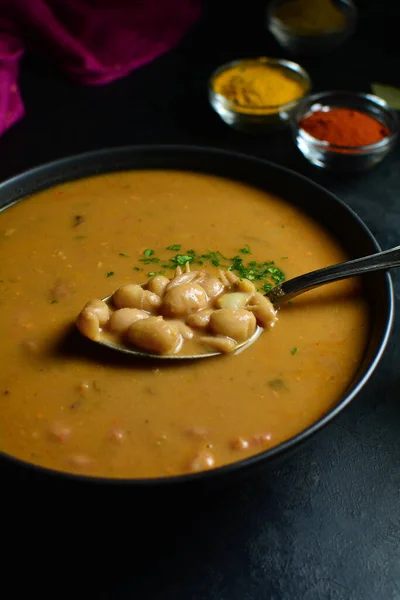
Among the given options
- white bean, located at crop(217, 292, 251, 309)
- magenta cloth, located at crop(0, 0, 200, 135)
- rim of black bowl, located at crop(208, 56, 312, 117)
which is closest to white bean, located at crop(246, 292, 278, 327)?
white bean, located at crop(217, 292, 251, 309)

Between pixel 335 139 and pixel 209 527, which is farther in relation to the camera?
pixel 335 139

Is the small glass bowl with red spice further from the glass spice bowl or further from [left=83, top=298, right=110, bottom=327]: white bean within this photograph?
[left=83, top=298, right=110, bottom=327]: white bean

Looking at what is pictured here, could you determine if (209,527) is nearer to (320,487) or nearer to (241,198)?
(320,487)

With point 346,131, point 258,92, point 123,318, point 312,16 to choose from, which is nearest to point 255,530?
point 123,318

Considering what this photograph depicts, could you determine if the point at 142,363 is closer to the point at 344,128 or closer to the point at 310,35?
the point at 344,128

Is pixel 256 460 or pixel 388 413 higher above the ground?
pixel 256 460

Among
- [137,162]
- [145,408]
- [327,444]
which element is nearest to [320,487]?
[327,444]
